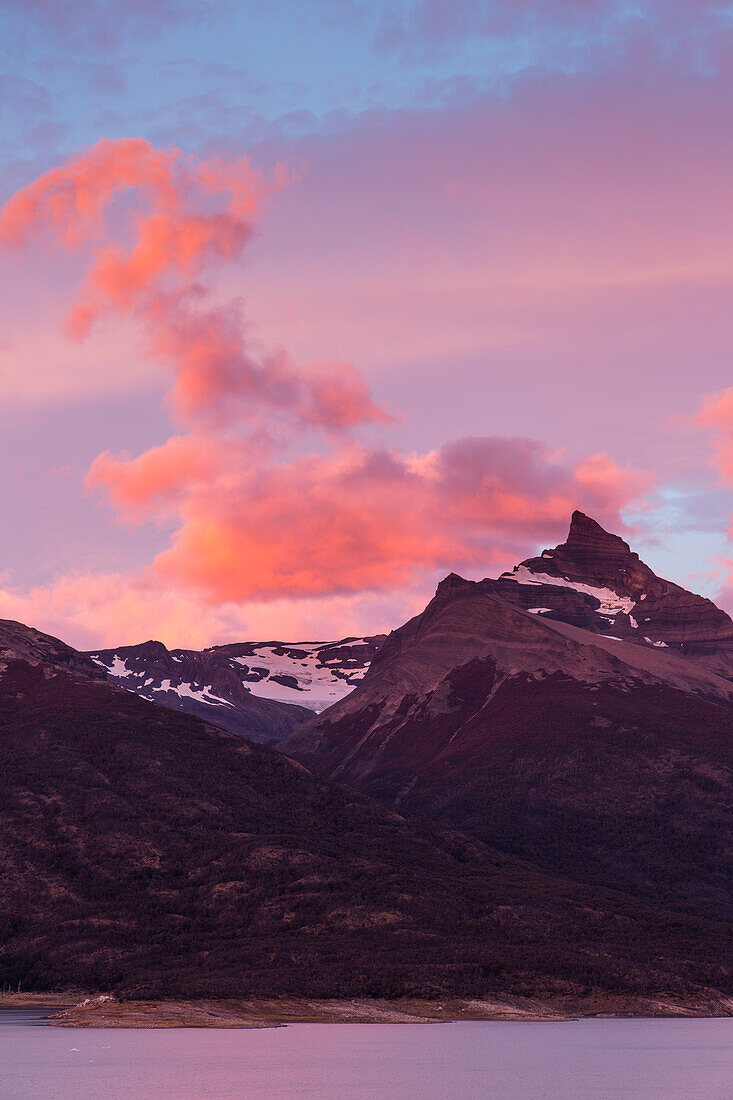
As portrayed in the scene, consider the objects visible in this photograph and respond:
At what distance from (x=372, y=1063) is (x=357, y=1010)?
41283 mm

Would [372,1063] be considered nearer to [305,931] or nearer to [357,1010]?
[357,1010]

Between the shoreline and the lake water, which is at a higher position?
the lake water

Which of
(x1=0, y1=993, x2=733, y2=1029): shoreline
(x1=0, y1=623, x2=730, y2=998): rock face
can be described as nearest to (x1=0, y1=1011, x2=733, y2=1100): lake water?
(x1=0, y1=993, x2=733, y2=1029): shoreline

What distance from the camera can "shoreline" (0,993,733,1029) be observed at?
123938mm

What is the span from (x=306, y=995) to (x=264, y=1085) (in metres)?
62.6

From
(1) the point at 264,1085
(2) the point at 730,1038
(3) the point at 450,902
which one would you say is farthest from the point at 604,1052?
(3) the point at 450,902

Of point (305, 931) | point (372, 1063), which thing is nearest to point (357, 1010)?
point (305, 931)

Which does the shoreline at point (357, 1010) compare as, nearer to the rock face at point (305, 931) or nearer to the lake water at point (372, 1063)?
the rock face at point (305, 931)

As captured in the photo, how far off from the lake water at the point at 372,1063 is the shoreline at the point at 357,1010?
4062 millimetres

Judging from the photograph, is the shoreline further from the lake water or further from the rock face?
the lake water

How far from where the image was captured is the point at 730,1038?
111250mm

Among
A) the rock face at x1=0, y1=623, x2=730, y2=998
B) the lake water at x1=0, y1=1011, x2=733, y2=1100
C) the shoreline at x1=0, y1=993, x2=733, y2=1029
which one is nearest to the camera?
the lake water at x1=0, y1=1011, x2=733, y2=1100

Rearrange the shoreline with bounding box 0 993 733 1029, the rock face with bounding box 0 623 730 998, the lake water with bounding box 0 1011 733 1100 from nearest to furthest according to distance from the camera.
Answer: the lake water with bounding box 0 1011 733 1100
the shoreline with bounding box 0 993 733 1029
the rock face with bounding box 0 623 730 998

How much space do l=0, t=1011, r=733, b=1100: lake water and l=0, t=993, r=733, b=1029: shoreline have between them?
4062mm
